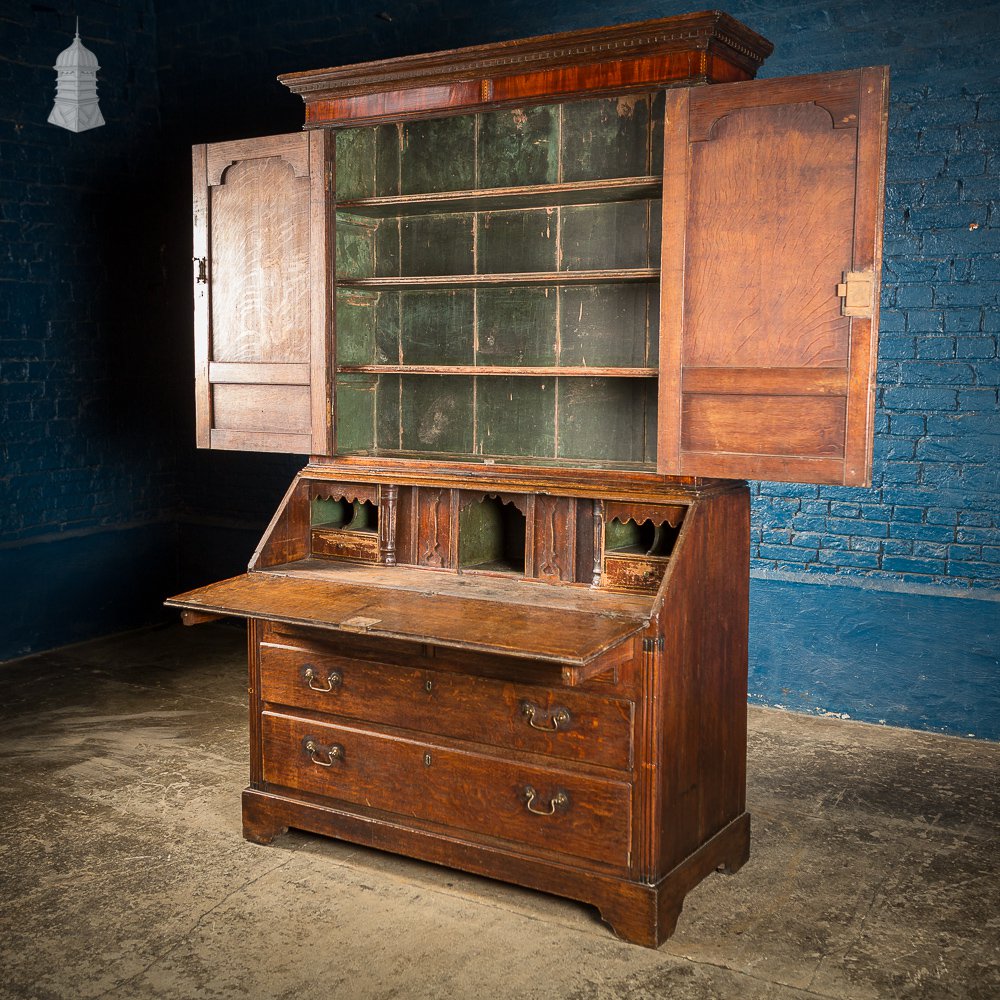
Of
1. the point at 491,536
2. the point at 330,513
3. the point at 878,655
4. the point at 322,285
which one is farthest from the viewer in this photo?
the point at 878,655

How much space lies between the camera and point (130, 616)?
6379 mm

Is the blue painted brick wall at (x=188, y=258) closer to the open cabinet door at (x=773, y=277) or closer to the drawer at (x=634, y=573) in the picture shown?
the drawer at (x=634, y=573)

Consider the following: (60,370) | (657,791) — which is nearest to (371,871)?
(657,791)

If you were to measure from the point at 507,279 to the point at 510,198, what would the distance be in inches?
10.0

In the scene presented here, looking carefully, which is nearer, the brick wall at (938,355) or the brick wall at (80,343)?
the brick wall at (938,355)

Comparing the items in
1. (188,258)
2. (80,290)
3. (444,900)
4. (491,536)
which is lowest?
(444,900)

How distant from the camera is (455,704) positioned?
10.9 feet

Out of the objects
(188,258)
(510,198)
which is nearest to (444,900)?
(510,198)

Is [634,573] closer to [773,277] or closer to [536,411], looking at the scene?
[536,411]

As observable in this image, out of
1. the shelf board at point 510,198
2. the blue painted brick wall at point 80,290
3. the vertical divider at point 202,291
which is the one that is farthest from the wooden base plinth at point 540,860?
the blue painted brick wall at point 80,290

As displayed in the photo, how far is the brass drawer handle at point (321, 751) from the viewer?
3.55 metres

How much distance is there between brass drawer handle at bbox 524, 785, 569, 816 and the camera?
3168mm

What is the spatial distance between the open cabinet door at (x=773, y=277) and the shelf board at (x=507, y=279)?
280mm

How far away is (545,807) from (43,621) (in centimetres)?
364
